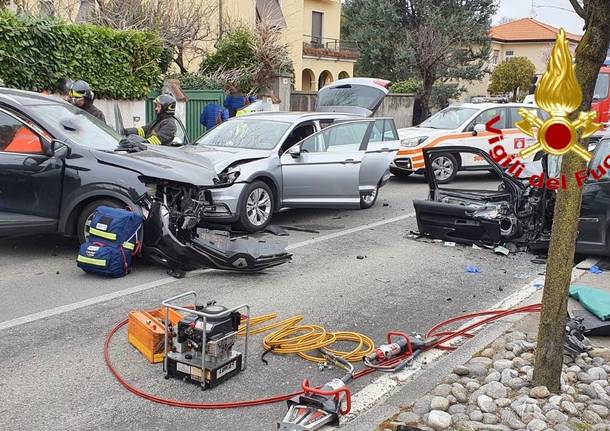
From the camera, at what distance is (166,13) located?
1847 cm

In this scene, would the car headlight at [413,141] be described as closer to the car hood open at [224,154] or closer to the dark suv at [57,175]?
the car hood open at [224,154]

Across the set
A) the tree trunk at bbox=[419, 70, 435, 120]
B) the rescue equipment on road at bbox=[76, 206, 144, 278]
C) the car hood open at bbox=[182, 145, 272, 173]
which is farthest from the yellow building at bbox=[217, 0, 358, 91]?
the rescue equipment on road at bbox=[76, 206, 144, 278]

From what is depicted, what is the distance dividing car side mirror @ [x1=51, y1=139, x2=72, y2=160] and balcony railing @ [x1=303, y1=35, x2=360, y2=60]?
3281 cm

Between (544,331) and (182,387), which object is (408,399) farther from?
(182,387)

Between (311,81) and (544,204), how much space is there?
33994 millimetres

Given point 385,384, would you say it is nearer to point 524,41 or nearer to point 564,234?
point 564,234

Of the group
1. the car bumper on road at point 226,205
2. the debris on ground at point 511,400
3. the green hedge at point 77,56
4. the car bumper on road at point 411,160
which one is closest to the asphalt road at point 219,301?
the debris on ground at point 511,400

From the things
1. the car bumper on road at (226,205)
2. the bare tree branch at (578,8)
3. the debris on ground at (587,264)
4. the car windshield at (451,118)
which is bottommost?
the debris on ground at (587,264)

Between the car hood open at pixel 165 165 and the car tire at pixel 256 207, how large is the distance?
1.12 meters

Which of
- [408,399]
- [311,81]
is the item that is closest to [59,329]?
[408,399]

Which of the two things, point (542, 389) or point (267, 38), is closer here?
point (542, 389)

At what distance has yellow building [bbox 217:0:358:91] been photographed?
122 feet

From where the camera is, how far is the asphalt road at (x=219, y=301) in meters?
4.07

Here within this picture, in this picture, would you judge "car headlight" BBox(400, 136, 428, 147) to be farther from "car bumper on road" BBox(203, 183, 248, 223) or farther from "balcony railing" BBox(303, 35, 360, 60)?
"balcony railing" BBox(303, 35, 360, 60)
